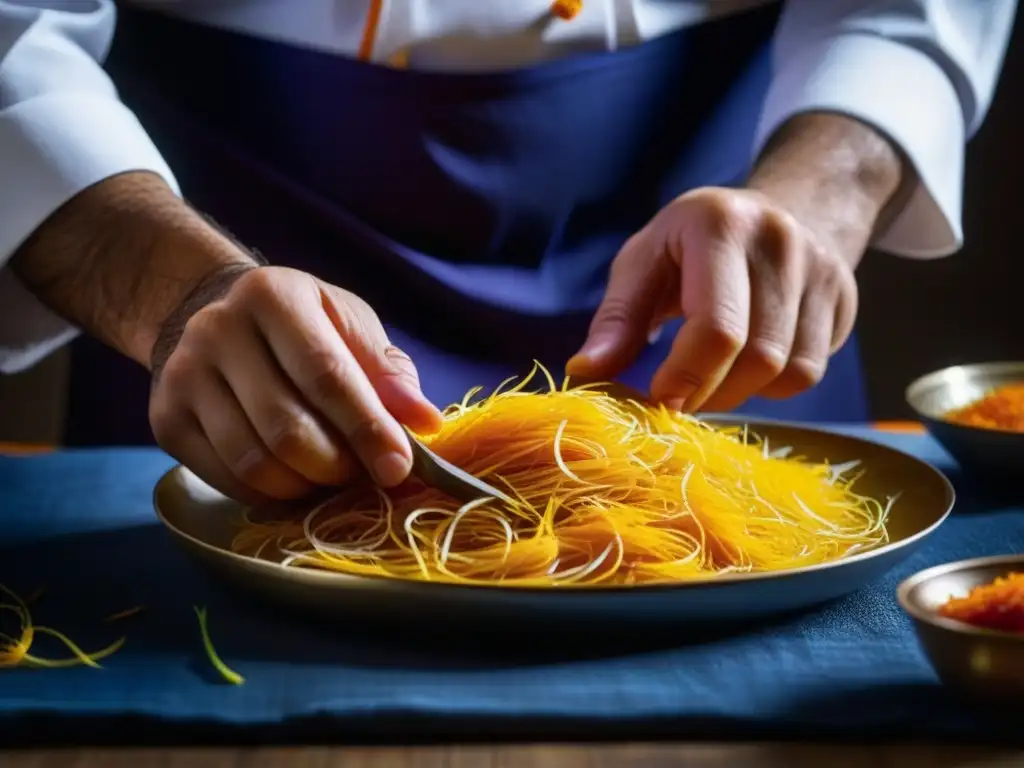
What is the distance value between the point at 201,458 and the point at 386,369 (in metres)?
0.15

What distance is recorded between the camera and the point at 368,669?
603mm

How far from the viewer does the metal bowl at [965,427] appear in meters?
0.90

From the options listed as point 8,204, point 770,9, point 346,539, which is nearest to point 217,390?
point 346,539

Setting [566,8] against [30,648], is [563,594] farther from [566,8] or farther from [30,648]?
[566,8]

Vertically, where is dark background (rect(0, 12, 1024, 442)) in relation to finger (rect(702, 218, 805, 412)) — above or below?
below

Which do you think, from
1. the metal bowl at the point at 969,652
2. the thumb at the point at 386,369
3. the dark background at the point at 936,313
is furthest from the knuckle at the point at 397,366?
the dark background at the point at 936,313

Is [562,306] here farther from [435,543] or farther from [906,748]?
[906,748]

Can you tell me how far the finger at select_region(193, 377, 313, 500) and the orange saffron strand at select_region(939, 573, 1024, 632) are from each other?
0.40 meters

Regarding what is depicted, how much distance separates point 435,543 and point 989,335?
166 cm

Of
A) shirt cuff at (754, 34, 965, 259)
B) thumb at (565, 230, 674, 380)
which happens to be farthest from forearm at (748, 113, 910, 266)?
thumb at (565, 230, 674, 380)

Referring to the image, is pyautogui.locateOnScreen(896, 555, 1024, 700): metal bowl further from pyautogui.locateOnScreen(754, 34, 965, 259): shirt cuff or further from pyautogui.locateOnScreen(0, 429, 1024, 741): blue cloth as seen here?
pyautogui.locateOnScreen(754, 34, 965, 259): shirt cuff

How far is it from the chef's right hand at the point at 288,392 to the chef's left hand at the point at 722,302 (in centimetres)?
23

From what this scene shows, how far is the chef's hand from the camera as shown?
2.95 ft

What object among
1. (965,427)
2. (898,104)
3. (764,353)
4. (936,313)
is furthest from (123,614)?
(936,313)
